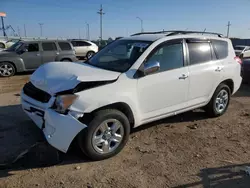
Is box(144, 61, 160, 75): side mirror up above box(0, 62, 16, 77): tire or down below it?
above

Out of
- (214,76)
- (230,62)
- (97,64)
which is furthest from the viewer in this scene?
(230,62)

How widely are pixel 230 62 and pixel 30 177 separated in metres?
4.61

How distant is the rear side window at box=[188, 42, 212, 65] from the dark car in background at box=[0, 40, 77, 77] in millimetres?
8222

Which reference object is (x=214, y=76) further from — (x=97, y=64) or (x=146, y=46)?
(x=97, y=64)

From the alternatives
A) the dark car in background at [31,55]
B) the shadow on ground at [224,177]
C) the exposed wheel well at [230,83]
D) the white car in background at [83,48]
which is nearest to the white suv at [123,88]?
the exposed wheel well at [230,83]

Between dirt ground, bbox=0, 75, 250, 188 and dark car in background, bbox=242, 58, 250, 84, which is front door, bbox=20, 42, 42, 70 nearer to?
dirt ground, bbox=0, 75, 250, 188

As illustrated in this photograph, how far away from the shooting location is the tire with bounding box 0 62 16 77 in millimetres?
10812

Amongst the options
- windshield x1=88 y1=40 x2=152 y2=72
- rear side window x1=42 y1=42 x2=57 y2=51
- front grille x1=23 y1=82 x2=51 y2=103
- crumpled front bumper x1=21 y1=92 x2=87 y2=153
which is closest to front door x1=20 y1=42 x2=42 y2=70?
rear side window x1=42 y1=42 x2=57 y2=51

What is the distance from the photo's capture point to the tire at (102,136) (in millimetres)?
3441

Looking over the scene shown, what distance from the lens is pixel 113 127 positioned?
147 inches

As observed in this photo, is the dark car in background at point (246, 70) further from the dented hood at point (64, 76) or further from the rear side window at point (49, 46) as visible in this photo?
the rear side window at point (49, 46)

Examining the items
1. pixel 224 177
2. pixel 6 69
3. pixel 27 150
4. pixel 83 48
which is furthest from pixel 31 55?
pixel 224 177

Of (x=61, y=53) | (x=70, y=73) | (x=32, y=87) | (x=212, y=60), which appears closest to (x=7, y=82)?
(x=61, y=53)

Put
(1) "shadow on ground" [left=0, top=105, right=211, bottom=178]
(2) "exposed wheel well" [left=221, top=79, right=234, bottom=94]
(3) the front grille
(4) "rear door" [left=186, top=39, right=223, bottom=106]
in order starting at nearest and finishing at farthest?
(1) "shadow on ground" [left=0, top=105, right=211, bottom=178] → (3) the front grille → (4) "rear door" [left=186, top=39, right=223, bottom=106] → (2) "exposed wheel well" [left=221, top=79, right=234, bottom=94]
